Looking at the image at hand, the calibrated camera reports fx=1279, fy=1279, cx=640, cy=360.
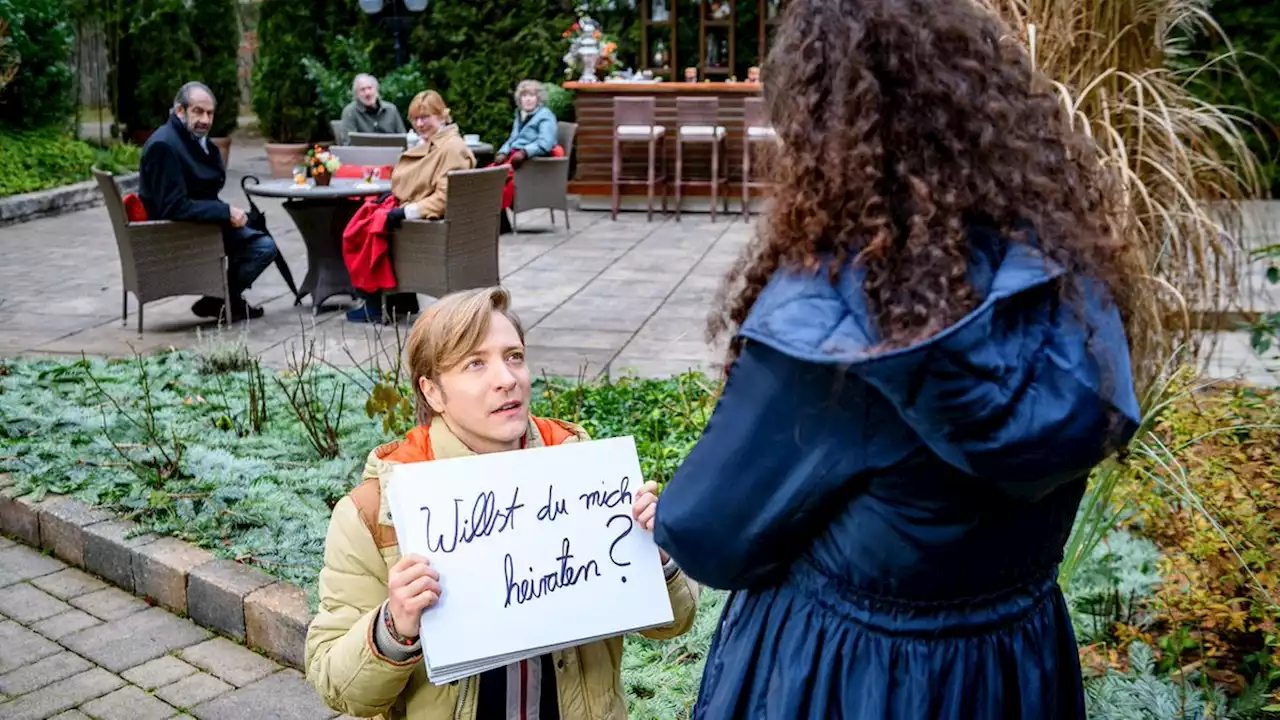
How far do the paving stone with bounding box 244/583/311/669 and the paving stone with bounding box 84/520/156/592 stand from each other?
647mm

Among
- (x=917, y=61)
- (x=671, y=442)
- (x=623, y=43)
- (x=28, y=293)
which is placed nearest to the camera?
(x=917, y=61)

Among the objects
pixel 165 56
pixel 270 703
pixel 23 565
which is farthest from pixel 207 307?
pixel 165 56

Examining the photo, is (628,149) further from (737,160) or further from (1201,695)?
(1201,695)

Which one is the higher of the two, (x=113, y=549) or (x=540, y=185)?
(x=540, y=185)

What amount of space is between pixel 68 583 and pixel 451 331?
292 centimetres

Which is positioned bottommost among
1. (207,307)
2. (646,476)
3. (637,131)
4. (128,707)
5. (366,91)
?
(128,707)

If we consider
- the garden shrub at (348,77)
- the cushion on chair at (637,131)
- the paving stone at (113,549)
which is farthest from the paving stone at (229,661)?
the garden shrub at (348,77)

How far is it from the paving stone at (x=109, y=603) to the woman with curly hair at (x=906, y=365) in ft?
10.4

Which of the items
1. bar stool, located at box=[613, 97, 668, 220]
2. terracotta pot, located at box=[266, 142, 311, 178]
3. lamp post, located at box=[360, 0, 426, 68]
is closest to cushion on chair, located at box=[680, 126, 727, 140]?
bar stool, located at box=[613, 97, 668, 220]

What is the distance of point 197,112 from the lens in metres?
7.52

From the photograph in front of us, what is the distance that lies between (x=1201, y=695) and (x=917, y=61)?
226 cm

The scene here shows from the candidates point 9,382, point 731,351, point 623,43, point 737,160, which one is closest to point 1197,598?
point 731,351

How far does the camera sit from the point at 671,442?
201 inches

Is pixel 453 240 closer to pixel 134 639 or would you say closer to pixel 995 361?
pixel 134 639
